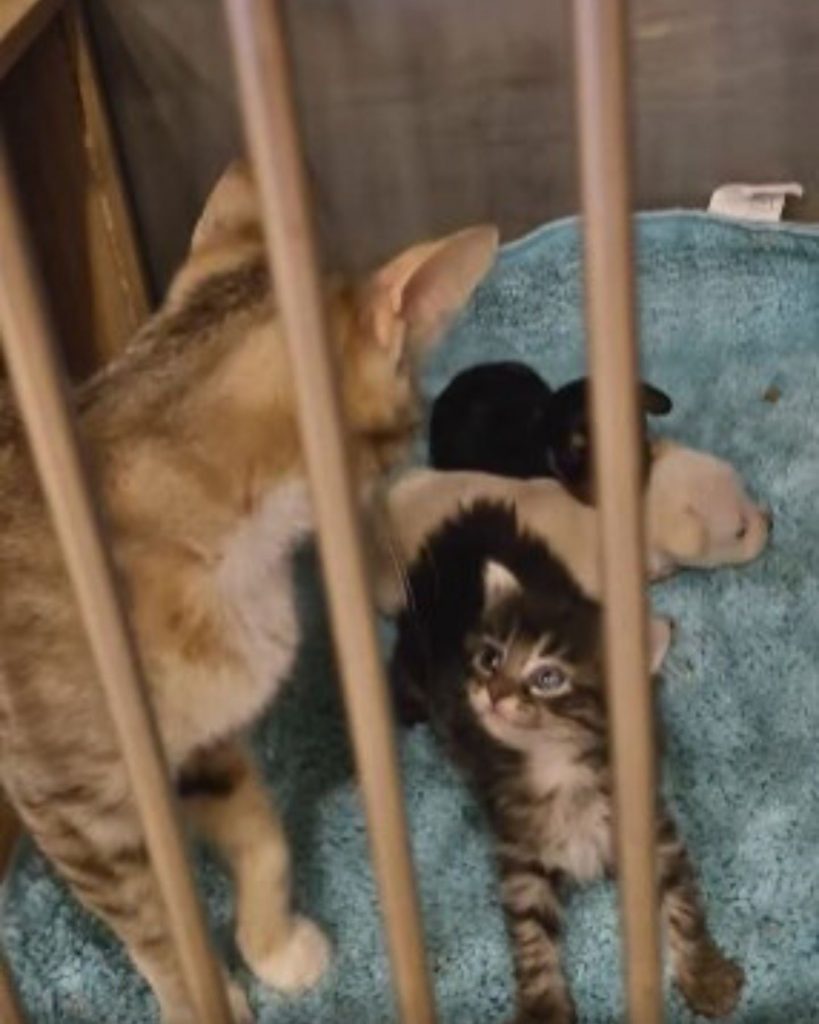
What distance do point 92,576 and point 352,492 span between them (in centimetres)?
11

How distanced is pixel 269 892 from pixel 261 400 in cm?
38

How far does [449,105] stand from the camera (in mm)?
1792

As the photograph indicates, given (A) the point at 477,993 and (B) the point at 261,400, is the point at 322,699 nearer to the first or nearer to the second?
(A) the point at 477,993

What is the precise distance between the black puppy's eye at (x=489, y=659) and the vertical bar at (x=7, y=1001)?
38 centimetres

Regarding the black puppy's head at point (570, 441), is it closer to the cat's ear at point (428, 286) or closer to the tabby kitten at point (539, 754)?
the tabby kitten at point (539, 754)

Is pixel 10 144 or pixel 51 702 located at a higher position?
pixel 10 144

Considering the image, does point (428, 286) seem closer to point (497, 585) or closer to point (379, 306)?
point (379, 306)

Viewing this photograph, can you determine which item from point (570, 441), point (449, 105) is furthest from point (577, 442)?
point (449, 105)

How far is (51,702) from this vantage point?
36.3 inches

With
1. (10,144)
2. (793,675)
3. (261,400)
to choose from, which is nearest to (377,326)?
(261,400)

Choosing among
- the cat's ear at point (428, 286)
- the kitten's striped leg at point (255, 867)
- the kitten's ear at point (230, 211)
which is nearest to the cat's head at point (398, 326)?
the cat's ear at point (428, 286)

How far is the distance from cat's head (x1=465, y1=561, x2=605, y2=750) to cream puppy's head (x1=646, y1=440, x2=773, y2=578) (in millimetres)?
301

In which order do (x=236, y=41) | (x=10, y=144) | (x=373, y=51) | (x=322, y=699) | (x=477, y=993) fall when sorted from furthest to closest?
(x=373, y=51), (x=10, y=144), (x=322, y=699), (x=477, y=993), (x=236, y=41)

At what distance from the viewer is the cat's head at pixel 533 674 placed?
103 centimetres
